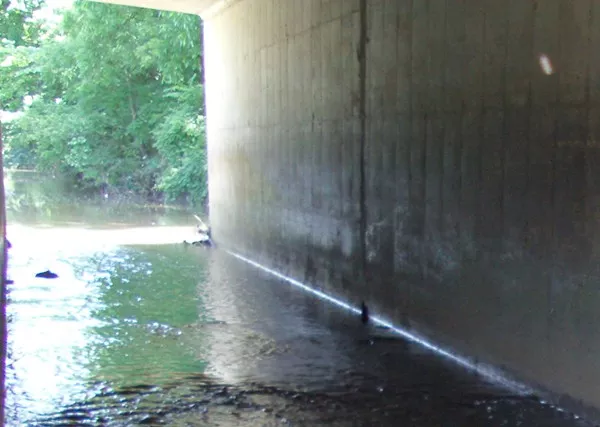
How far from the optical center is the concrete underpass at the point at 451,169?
15.0 feet

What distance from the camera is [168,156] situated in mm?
21359

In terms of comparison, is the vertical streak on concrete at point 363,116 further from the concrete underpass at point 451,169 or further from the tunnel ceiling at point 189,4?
the tunnel ceiling at point 189,4

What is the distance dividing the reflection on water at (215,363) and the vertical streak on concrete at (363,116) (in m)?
0.90

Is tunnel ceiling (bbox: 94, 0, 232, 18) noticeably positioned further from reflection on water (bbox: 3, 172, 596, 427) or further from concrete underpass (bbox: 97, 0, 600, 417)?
reflection on water (bbox: 3, 172, 596, 427)

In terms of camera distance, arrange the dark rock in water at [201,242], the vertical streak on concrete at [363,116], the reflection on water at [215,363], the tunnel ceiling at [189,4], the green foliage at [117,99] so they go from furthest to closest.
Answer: the green foliage at [117,99], the dark rock in water at [201,242], the tunnel ceiling at [189,4], the vertical streak on concrete at [363,116], the reflection on water at [215,363]

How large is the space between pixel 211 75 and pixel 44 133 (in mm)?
14438

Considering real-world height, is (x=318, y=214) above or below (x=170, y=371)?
above

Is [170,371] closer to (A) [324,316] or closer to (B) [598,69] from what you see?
(A) [324,316]

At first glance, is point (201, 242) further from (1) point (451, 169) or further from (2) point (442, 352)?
(1) point (451, 169)

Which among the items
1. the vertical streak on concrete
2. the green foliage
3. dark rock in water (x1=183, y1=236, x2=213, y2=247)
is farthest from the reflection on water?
A: the green foliage

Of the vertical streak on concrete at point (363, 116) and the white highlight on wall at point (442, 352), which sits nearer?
the white highlight on wall at point (442, 352)

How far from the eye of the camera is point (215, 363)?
5.88 metres

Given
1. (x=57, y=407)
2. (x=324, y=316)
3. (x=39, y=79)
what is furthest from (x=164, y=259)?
(x=39, y=79)

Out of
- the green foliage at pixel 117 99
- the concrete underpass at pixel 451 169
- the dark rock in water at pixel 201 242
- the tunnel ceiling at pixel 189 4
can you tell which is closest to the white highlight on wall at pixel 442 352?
the concrete underpass at pixel 451 169
